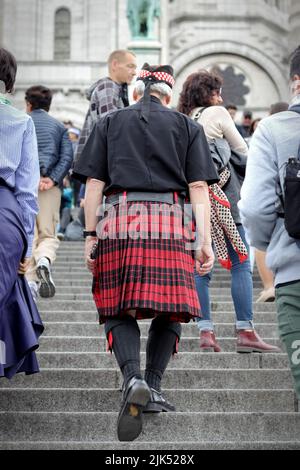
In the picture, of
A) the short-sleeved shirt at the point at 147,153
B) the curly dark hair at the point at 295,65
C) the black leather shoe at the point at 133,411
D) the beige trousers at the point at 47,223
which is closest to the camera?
the curly dark hair at the point at 295,65

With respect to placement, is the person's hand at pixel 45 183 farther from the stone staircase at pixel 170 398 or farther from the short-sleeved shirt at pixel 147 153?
the short-sleeved shirt at pixel 147 153

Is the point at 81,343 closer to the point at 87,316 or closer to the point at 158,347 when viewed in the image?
the point at 87,316

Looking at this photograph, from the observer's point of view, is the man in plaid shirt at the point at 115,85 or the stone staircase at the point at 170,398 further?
the man in plaid shirt at the point at 115,85

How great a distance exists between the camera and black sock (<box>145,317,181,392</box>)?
5.42m

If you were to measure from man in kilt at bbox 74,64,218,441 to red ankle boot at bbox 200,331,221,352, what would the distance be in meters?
1.60

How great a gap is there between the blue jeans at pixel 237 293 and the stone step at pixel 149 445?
6.39ft

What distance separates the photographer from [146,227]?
5.29 m

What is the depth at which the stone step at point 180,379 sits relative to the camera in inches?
252

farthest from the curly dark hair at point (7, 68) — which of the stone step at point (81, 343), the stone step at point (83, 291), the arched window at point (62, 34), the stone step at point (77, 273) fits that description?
the arched window at point (62, 34)

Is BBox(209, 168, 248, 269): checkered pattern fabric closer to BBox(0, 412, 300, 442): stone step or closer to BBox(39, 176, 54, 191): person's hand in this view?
BBox(0, 412, 300, 442): stone step

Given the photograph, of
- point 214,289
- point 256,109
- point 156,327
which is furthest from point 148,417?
point 256,109

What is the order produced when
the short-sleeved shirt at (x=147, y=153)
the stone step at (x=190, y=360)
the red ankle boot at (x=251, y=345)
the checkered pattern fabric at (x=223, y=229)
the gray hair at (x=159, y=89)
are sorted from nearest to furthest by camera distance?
the short-sleeved shirt at (x=147, y=153)
the gray hair at (x=159, y=89)
the stone step at (x=190, y=360)
the red ankle boot at (x=251, y=345)
the checkered pattern fabric at (x=223, y=229)

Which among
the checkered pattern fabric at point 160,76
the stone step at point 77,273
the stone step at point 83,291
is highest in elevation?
the checkered pattern fabric at point 160,76
